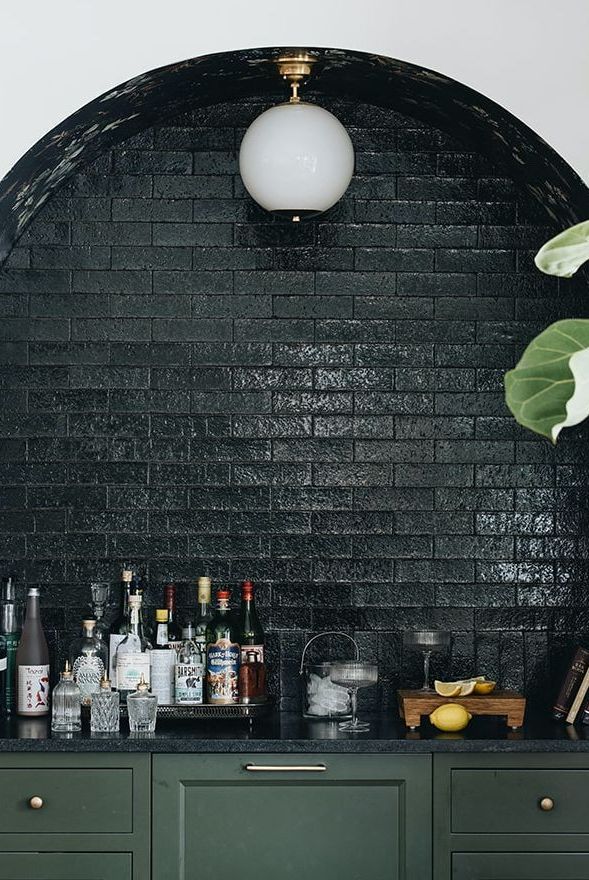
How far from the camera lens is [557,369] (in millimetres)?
692

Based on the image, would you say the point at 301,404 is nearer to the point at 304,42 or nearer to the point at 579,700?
the point at 304,42

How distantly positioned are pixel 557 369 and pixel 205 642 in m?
2.42

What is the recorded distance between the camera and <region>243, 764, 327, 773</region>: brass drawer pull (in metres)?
2.66

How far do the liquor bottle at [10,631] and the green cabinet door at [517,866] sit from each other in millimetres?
1180

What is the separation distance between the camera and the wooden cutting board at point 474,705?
2807mm

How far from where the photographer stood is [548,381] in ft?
2.25

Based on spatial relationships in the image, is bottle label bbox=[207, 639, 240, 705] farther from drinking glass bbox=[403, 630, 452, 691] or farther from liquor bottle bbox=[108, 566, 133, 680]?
drinking glass bbox=[403, 630, 452, 691]

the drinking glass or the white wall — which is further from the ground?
the white wall

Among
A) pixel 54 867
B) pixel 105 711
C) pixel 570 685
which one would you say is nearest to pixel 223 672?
pixel 105 711

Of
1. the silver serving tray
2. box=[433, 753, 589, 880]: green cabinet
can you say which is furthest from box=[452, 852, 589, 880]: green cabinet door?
the silver serving tray

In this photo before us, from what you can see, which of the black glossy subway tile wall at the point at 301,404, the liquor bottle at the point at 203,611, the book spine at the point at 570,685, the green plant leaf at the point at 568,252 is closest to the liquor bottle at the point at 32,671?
the black glossy subway tile wall at the point at 301,404

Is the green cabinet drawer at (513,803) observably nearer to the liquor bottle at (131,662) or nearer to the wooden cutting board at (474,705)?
the wooden cutting board at (474,705)

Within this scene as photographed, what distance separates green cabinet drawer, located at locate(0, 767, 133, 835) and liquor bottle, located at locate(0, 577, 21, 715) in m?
0.37

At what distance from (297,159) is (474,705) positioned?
1.39m
